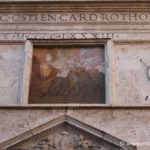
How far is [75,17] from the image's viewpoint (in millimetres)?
11992

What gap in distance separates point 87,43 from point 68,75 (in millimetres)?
852

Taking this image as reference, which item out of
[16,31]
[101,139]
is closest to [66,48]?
[16,31]

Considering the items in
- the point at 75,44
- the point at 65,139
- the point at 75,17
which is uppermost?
the point at 75,17

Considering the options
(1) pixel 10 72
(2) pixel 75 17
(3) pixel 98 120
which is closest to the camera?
(3) pixel 98 120

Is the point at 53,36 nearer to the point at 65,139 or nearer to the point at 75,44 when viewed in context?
the point at 75,44

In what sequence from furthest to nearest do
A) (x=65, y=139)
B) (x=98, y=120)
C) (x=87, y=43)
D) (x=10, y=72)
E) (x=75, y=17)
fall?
1. (x=75, y=17)
2. (x=87, y=43)
3. (x=10, y=72)
4. (x=98, y=120)
5. (x=65, y=139)

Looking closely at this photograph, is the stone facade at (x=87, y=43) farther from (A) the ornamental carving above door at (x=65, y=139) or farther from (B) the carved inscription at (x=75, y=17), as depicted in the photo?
(A) the ornamental carving above door at (x=65, y=139)

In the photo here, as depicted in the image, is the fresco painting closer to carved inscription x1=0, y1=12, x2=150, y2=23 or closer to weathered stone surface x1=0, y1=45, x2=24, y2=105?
weathered stone surface x1=0, y1=45, x2=24, y2=105

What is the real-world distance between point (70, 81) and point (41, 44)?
111cm

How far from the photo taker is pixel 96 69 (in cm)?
1136

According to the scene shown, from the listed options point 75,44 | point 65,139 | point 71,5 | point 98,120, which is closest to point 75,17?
point 71,5

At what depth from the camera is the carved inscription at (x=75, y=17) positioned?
11891 mm

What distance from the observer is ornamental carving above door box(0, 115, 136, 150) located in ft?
32.7

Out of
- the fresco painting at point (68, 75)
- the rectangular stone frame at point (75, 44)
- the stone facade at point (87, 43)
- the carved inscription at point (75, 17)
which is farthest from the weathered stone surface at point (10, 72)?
the carved inscription at point (75, 17)
